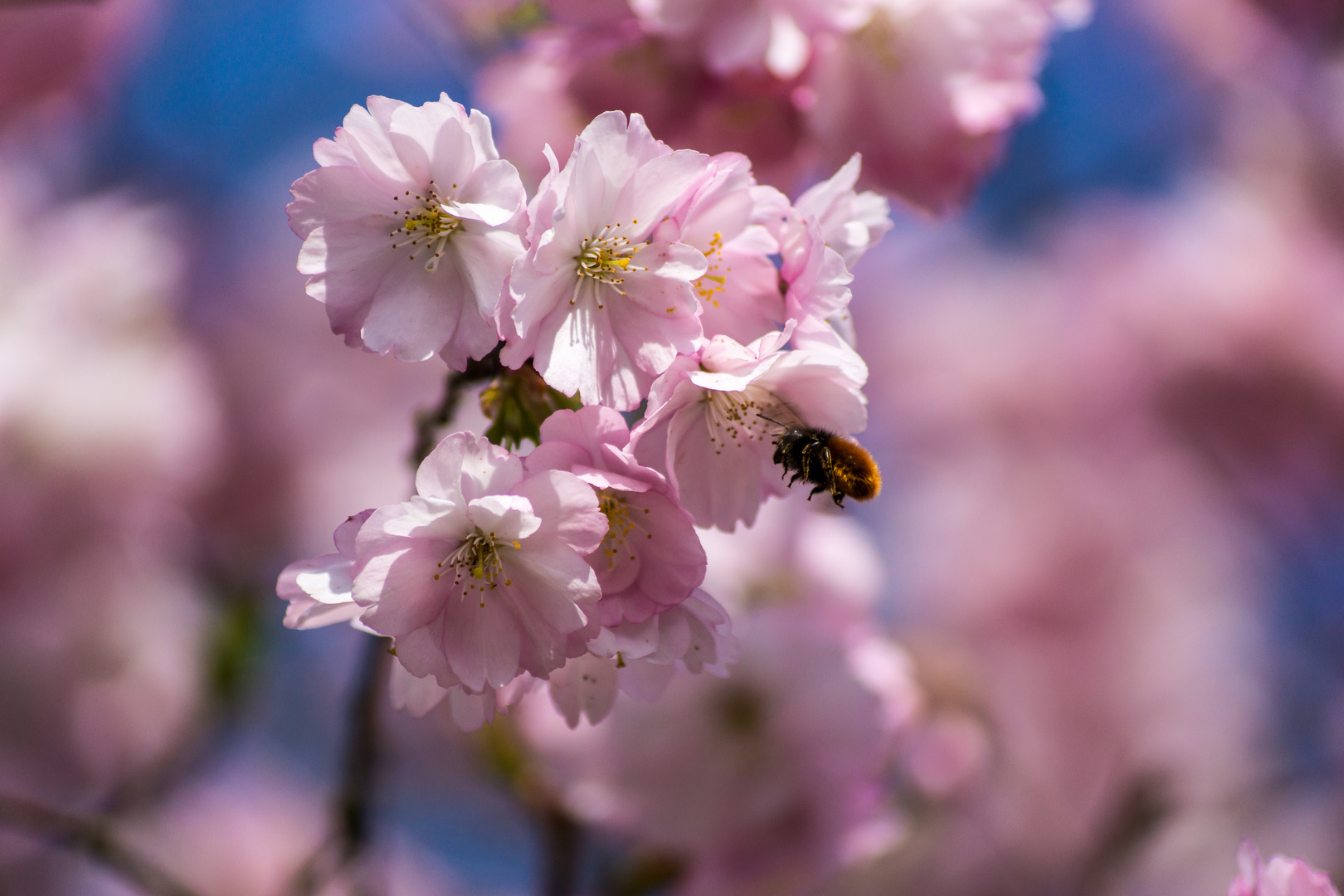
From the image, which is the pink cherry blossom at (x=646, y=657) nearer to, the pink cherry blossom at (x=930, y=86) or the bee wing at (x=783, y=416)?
the bee wing at (x=783, y=416)

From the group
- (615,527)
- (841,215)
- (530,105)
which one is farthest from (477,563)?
(530,105)

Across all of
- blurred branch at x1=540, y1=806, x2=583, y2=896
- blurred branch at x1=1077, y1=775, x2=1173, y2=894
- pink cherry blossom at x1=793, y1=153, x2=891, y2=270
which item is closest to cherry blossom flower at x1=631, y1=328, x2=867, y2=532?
pink cherry blossom at x1=793, y1=153, x2=891, y2=270

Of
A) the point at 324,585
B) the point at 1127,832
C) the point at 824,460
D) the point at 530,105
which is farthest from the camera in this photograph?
the point at 1127,832

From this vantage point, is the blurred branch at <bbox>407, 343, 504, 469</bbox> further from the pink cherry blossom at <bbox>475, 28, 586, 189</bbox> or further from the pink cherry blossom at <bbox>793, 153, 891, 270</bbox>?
the pink cherry blossom at <bbox>475, 28, 586, 189</bbox>

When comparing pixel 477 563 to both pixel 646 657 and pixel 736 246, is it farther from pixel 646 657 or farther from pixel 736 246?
pixel 736 246

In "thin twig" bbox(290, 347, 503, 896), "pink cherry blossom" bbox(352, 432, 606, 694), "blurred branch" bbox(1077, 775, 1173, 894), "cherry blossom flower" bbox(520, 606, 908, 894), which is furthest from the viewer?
"blurred branch" bbox(1077, 775, 1173, 894)

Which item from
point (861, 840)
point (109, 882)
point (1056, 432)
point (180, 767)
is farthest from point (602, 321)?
point (1056, 432)

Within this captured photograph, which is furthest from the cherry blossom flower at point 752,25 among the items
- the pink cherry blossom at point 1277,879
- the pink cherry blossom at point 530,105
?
the pink cherry blossom at point 1277,879
